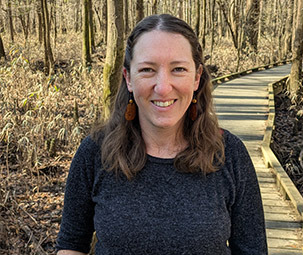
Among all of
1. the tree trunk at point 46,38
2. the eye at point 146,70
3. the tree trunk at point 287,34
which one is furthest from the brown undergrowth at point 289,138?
the tree trunk at point 287,34

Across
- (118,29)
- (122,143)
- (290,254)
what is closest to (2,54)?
(118,29)

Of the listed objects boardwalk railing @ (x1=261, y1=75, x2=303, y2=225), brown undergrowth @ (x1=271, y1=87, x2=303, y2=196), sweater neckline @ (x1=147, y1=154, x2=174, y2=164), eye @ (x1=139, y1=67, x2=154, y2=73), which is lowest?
brown undergrowth @ (x1=271, y1=87, x2=303, y2=196)

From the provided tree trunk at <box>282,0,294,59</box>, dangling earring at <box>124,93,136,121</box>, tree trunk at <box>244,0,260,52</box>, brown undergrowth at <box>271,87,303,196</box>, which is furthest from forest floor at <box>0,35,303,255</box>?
tree trunk at <box>282,0,294,59</box>

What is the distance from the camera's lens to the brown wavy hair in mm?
1782

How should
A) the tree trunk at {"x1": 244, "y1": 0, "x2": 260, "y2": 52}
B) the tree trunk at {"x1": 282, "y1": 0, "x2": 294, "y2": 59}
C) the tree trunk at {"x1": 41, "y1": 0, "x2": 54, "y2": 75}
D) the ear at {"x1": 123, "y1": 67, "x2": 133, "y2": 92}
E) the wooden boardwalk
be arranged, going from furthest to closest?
the tree trunk at {"x1": 282, "y1": 0, "x2": 294, "y2": 59}, the tree trunk at {"x1": 244, "y1": 0, "x2": 260, "y2": 52}, the tree trunk at {"x1": 41, "y1": 0, "x2": 54, "y2": 75}, the wooden boardwalk, the ear at {"x1": 123, "y1": 67, "x2": 133, "y2": 92}

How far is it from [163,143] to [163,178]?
0.62 ft

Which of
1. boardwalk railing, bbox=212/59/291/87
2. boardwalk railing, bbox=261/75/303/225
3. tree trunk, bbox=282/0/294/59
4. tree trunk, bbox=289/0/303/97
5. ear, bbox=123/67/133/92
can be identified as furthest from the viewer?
tree trunk, bbox=282/0/294/59

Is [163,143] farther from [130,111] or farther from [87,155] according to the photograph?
[87,155]

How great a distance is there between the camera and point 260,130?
8.96 metres

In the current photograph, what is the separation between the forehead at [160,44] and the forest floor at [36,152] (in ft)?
10.3

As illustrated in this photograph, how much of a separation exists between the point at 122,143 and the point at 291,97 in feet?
39.4

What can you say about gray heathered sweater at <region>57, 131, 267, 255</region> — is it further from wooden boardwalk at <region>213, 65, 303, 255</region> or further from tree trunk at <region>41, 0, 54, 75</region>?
tree trunk at <region>41, 0, 54, 75</region>

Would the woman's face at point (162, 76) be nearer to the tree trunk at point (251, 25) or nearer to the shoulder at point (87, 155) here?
the shoulder at point (87, 155)

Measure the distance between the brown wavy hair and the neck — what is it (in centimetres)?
3
